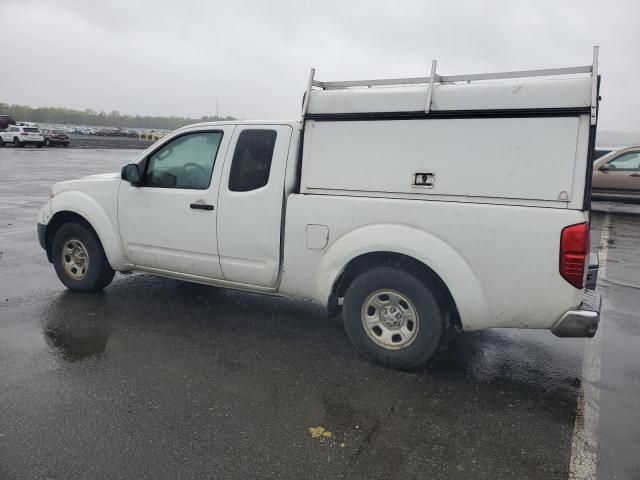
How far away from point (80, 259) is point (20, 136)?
35.4m

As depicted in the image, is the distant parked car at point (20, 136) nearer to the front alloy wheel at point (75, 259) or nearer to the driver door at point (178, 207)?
the front alloy wheel at point (75, 259)

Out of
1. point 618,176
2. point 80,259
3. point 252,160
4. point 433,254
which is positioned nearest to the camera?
point 433,254

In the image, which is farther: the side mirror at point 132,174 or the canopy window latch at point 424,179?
the side mirror at point 132,174

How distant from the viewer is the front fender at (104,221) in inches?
204

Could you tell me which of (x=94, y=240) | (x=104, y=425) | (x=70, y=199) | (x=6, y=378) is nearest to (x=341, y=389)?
(x=104, y=425)

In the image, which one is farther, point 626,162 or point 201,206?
point 626,162

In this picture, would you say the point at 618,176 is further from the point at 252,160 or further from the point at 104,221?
the point at 104,221

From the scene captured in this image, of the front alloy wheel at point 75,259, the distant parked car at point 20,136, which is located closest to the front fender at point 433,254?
the front alloy wheel at point 75,259

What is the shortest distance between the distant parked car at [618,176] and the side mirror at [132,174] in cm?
1225

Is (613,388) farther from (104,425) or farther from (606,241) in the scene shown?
(606,241)

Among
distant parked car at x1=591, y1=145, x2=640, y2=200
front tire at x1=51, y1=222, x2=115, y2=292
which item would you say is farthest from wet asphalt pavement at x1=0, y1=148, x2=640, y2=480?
distant parked car at x1=591, y1=145, x2=640, y2=200

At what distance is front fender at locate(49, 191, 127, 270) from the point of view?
519 centimetres

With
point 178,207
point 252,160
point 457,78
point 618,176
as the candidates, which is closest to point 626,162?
point 618,176

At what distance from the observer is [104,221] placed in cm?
522
